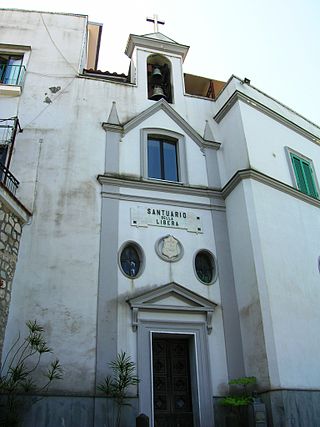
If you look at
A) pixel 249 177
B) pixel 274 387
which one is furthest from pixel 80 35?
pixel 274 387

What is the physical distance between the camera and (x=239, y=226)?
485 inches

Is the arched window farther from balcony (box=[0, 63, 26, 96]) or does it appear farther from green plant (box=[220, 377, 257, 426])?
green plant (box=[220, 377, 257, 426])

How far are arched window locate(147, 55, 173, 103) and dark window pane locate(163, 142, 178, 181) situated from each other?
2.10 metres

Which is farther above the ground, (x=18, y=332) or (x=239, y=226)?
(x=239, y=226)

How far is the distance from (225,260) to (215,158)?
3.94 metres

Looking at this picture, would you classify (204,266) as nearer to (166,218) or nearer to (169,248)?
(169,248)

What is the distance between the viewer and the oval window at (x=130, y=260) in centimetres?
1148

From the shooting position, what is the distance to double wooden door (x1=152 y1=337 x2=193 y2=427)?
10312 mm

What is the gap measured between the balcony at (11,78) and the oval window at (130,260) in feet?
21.8

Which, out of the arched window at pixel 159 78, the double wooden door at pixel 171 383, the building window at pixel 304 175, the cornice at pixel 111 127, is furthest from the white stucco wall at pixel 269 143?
the double wooden door at pixel 171 383

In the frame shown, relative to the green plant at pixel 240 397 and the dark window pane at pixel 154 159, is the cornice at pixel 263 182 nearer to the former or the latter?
the dark window pane at pixel 154 159

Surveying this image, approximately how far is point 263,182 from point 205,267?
3.20 metres

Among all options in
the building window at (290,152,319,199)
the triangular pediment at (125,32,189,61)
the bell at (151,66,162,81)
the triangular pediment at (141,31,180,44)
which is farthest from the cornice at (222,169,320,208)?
the triangular pediment at (141,31,180,44)

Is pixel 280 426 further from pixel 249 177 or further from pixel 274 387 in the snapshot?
pixel 249 177
